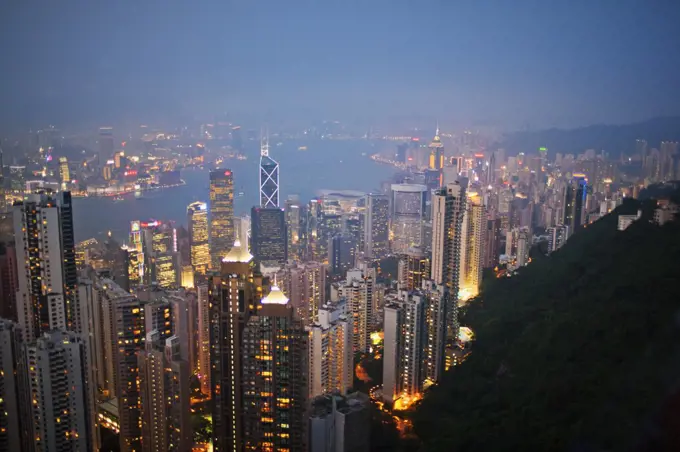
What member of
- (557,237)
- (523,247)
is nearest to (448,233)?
(523,247)

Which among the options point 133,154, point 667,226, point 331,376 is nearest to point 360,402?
point 331,376

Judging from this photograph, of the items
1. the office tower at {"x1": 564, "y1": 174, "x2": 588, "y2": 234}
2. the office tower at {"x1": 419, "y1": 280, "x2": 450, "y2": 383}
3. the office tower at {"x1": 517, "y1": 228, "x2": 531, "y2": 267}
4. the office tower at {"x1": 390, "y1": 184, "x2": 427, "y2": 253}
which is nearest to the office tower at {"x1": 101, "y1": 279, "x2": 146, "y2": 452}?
the office tower at {"x1": 419, "y1": 280, "x2": 450, "y2": 383}

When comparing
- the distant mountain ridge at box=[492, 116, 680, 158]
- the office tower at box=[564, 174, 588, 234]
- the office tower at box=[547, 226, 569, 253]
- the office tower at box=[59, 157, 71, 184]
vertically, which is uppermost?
the distant mountain ridge at box=[492, 116, 680, 158]

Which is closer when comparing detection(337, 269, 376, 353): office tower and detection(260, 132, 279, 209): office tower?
detection(337, 269, 376, 353): office tower

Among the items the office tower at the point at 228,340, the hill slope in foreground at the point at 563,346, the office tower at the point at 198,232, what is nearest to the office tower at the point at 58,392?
the office tower at the point at 228,340

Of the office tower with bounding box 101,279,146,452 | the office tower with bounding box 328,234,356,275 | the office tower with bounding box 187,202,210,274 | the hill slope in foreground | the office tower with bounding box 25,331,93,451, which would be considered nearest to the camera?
the hill slope in foreground

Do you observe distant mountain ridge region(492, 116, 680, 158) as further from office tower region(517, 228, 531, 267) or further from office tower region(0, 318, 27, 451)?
office tower region(0, 318, 27, 451)

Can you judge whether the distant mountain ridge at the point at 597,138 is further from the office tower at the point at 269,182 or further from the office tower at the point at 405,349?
the office tower at the point at 269,182
